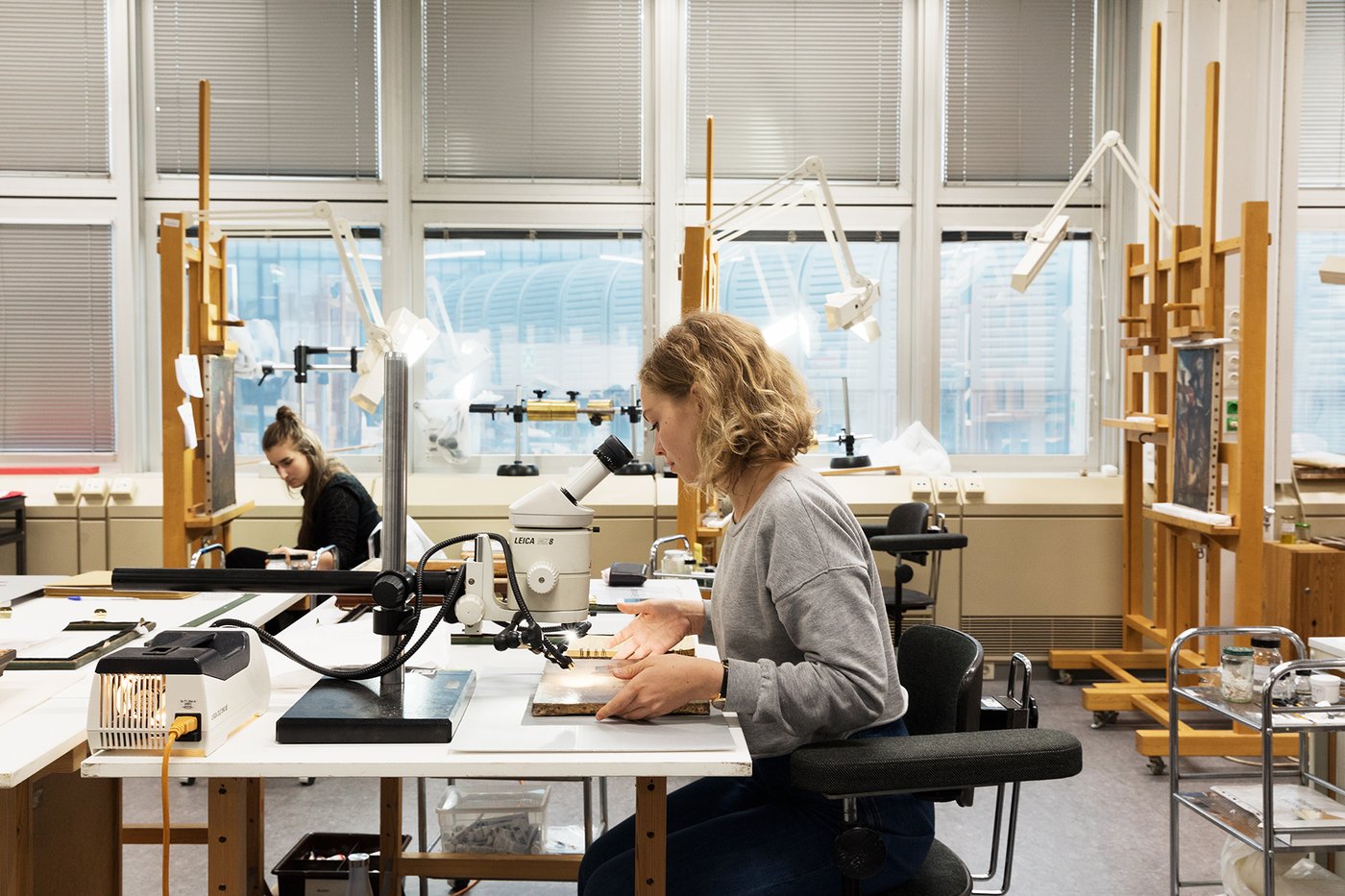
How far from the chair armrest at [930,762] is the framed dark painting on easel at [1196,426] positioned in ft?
8.01

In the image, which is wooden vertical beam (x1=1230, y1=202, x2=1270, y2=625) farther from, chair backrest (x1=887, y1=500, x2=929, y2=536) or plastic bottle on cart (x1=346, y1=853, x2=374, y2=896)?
plastic bottle on cart (x1=346, y1=853, x2=374, y2=896)

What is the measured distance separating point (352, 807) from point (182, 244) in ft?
5.56

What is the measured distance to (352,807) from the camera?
3.05 meters

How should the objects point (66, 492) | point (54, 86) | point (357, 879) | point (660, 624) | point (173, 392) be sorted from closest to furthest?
point (660, 624), point (357, 879), point (173, 392), point (66, 492), point (54, 86)

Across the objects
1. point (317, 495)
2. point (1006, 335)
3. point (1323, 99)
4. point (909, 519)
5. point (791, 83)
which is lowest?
point (909, 519)

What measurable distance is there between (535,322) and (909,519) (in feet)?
6.51

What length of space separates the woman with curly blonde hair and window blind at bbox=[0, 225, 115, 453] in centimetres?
408

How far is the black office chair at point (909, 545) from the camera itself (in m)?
3.76

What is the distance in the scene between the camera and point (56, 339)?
480cm

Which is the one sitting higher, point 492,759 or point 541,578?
point 541,578

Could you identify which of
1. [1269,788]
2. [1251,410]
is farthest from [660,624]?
[1251,410]

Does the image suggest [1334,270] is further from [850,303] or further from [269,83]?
[269,83]

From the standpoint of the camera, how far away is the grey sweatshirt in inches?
52.6

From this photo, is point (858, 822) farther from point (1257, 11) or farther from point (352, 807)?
point (1257, 11)
